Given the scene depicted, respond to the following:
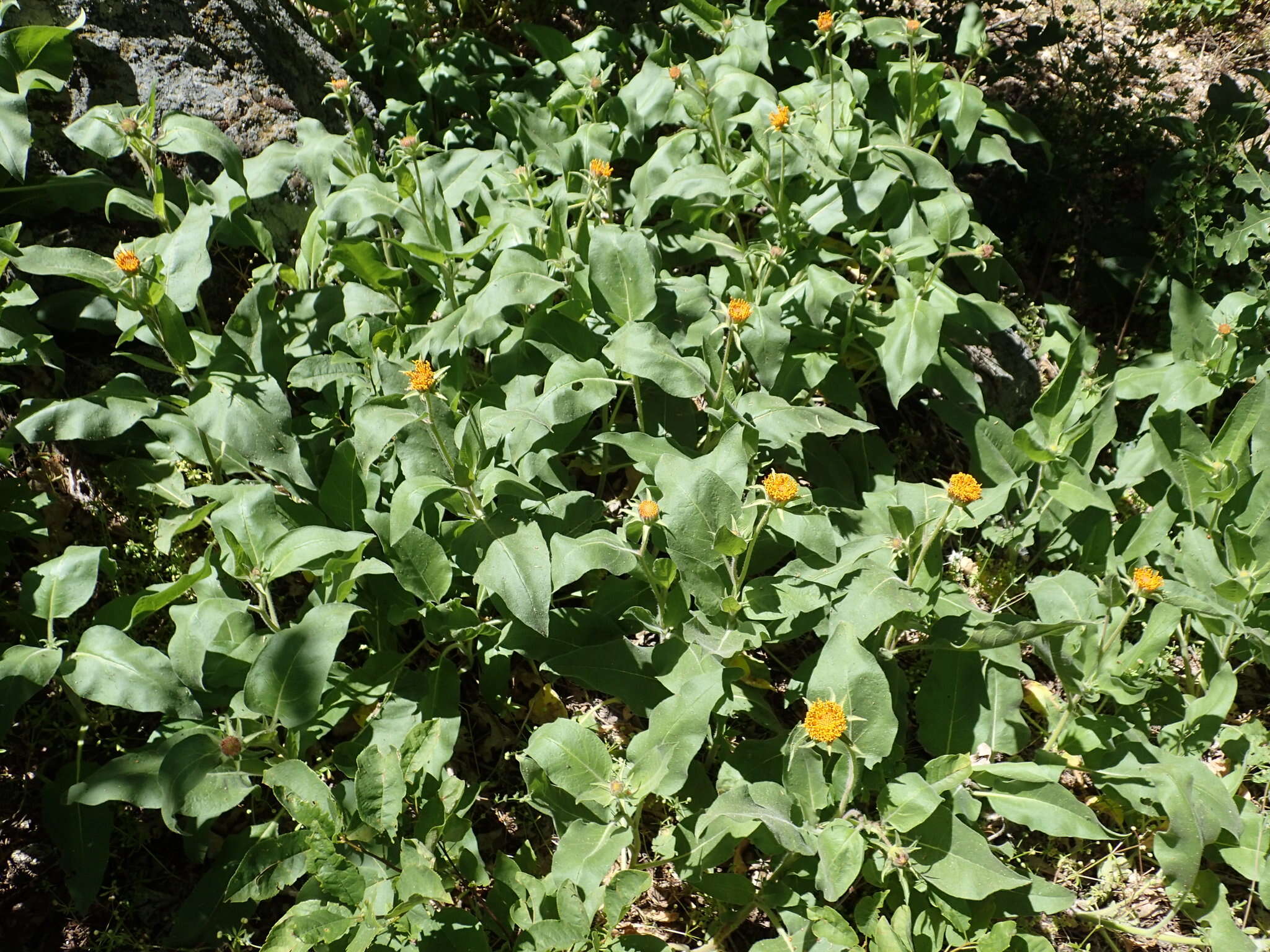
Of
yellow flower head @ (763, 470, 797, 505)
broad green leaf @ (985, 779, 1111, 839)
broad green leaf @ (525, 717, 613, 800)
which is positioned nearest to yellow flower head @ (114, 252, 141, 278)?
broad green leaf @ (525, 717, 613, 800)

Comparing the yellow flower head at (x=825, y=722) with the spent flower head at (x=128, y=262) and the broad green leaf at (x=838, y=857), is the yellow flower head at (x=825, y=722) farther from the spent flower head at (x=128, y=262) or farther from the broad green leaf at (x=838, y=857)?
the spent flower head at (x=128, y=262)

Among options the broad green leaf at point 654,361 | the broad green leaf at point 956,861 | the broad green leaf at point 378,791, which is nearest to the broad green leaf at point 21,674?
the broad green leaf at point 378,791

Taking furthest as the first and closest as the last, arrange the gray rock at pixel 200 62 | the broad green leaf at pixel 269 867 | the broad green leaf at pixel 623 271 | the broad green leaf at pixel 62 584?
the gray rock at pixel 200 62
the broad green leaf at pixel 623 271
the broad green leaf at pixel 62 584
the broad green leaf at pixel 269 867

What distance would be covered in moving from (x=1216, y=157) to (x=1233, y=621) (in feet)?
8.54

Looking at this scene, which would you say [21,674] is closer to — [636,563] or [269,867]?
[269,867]

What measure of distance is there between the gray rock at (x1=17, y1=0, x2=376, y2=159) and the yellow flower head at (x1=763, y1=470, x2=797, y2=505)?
2757 mm

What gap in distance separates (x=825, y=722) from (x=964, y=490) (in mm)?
676

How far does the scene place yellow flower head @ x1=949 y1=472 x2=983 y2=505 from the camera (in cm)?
231

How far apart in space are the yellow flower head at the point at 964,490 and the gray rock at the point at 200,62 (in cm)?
309

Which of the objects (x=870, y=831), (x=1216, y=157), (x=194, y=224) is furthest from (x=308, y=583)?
(x=1216, y=157)

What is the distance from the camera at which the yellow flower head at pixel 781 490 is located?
7.64 ft

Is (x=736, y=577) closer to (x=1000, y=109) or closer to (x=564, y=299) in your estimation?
(x=564, y=299)

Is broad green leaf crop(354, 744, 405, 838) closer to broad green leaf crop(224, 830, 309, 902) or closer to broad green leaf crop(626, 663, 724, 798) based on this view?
broad green leaf crop(224, 830, 309, 902)

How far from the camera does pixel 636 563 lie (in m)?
2.64
